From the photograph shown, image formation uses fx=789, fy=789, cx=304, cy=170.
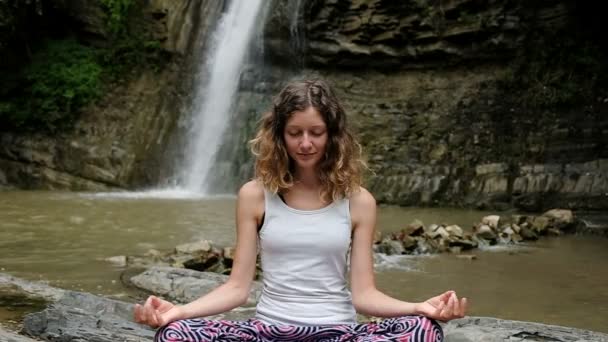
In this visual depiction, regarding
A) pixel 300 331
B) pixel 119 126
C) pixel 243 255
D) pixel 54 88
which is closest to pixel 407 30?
pixel 119 126

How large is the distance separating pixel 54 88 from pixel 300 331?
48.3 ft

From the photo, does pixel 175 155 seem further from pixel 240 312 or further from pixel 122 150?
pixel 240 312

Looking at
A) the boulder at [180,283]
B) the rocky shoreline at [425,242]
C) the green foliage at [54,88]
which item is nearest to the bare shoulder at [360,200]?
the boulder at [180,283]

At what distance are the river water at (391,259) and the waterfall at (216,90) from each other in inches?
115

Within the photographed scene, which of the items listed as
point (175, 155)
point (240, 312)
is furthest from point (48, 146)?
point (240, 312)

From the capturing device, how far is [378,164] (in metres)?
13.6

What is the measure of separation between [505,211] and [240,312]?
772 cm

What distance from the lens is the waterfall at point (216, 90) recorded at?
49.3ft

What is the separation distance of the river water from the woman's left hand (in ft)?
9.19

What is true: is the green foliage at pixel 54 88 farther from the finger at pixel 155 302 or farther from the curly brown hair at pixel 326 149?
the finger at pixel 155 302

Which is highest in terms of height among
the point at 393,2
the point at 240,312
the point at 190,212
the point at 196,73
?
the point at 393,2

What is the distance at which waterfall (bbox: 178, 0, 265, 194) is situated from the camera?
15023 mm

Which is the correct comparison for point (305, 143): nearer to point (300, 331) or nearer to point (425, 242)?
point (300, 331)

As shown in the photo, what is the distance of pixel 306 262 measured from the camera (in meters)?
2.56
